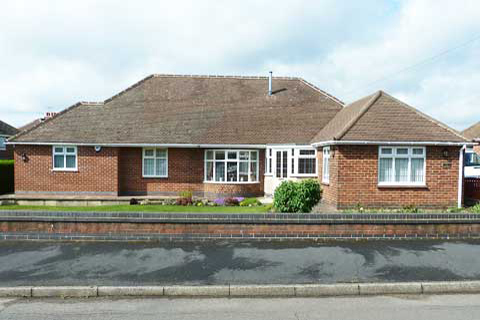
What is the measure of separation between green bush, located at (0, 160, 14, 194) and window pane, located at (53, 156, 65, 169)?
4.19 meters

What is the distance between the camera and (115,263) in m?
7.21

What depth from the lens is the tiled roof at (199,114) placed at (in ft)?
58.9

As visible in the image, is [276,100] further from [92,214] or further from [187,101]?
[92,214]

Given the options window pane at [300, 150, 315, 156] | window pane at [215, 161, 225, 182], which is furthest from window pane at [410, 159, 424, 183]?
window pane at [215, 161, 225, 182]

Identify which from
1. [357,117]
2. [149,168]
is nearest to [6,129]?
[149,168]

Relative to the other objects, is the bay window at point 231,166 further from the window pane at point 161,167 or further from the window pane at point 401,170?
the window pane at point 401,170

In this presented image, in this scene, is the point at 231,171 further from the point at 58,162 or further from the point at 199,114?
the point at 58,162

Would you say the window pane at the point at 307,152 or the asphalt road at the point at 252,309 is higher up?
the window pane at the point at 307,152

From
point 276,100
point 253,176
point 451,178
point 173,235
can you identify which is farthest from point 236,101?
point 173,235

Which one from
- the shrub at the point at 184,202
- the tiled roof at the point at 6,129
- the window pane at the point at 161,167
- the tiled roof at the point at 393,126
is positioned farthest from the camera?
the tiled roof at the point at 6,129

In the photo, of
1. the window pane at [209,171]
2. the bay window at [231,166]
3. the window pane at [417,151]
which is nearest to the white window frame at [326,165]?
the window pane at [417,151]

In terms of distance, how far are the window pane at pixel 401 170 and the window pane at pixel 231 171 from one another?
7646 mm

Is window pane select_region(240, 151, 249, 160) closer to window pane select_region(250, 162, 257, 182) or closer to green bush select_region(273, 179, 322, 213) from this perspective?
window pane select_region(250, 162, 257, 182)

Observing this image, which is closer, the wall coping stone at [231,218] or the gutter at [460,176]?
the wall coping stone at [231,218]
